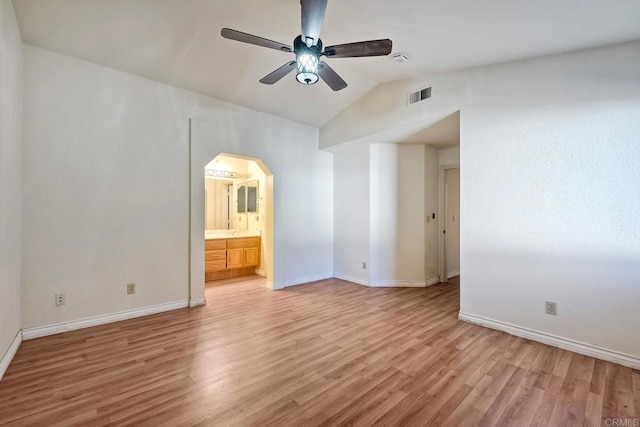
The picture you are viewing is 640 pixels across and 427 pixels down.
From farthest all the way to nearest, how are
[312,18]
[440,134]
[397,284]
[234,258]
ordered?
[234,258], [397,284], [440,134], [312,18]

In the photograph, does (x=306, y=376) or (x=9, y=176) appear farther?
(x=9, y=176)

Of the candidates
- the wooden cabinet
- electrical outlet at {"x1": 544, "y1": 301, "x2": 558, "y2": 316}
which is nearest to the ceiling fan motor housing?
electrical outlet at {"x1": 544, "y1": 301, "x2": 558, "y2": 316}

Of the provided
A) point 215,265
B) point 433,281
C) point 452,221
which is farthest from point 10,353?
point 452,221

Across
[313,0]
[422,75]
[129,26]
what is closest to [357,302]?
[422,75]

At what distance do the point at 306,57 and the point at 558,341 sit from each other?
11.1ft

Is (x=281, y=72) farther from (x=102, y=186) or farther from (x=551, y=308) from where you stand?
(x=551, y=308)

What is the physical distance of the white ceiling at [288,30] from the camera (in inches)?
83.5

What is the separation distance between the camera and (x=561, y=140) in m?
2.58

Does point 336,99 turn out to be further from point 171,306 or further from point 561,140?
point 171,306

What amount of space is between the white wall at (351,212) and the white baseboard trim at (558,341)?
1.95 meters

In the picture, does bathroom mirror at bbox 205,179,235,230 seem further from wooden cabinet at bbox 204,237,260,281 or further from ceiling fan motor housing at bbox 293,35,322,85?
ceiling fan motor housing at bbox 293,35,322,85

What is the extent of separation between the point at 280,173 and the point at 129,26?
2.57 meters

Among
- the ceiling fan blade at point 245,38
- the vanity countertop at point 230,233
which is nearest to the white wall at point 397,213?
the vanity countertop at point 230,233

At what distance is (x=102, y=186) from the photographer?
3039 millimetres
